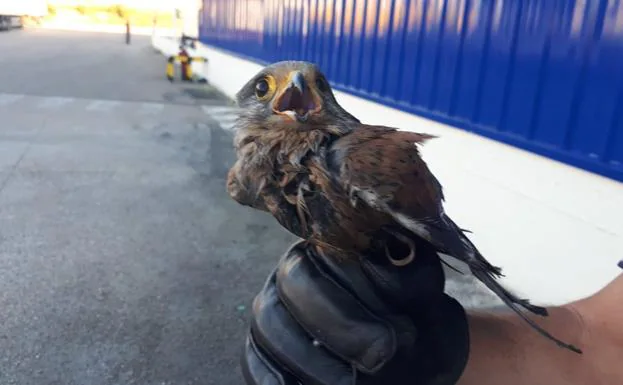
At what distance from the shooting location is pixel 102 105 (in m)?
12.8

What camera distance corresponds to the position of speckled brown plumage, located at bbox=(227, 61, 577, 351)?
1548 mm

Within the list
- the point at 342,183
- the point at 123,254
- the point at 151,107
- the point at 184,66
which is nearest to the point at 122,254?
the point at 123,254

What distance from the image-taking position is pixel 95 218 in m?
5.96

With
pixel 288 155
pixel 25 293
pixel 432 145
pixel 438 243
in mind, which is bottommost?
pixel 25 293

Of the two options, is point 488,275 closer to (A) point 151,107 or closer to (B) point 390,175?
(B) point 390,175

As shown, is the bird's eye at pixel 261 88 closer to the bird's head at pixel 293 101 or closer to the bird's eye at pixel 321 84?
the bird's head at pixel 293 101

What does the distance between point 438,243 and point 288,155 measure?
1.68 ft

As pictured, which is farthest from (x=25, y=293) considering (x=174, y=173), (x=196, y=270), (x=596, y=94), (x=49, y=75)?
(x=49, y=75)

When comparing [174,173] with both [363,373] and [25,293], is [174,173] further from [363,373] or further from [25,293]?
[363,373]

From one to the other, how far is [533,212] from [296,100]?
2981 millimetres

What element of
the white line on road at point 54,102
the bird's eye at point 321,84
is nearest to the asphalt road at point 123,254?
the white line on road at point 54,102

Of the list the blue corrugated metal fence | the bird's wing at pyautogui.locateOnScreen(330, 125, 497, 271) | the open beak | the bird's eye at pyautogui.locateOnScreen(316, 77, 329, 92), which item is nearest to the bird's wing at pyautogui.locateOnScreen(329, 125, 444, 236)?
the bird's wing at pyautogui.locateOnScreen(330, 125, 497, 271)

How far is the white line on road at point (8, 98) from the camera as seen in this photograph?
39.7 ft

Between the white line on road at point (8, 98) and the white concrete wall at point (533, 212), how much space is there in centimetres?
1018
